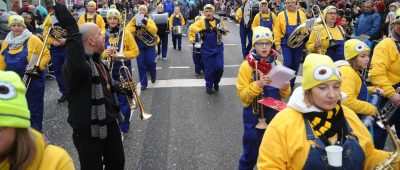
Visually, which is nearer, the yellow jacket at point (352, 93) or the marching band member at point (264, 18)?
the yellow jacket at point (352, 93)

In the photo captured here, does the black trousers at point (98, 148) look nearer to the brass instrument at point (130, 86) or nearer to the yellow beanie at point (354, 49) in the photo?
the brass instrument at point (130, 86)

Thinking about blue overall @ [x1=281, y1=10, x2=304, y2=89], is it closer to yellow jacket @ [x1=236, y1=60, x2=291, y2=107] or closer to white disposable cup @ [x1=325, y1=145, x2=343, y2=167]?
yellow jacket @ [x1=236, y1=60, x2=291, y2=107]

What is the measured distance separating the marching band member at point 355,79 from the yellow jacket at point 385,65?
1.37 ft

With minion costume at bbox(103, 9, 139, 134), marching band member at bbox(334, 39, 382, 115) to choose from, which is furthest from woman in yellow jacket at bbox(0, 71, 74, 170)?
minion costume at bbox(103, 9, 139, 134)

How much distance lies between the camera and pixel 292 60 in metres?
8.59

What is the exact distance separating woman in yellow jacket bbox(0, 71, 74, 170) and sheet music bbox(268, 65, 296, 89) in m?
2.39

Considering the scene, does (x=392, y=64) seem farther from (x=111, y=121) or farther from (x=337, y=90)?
(x=111, y=121)

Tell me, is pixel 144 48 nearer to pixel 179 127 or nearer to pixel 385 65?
pixel 179 127

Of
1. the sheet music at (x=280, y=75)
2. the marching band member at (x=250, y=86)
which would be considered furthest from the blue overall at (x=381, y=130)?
the sheet music at (x=280, y=75)

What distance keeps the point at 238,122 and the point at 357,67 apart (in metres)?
3.08

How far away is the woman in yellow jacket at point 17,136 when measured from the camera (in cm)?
180

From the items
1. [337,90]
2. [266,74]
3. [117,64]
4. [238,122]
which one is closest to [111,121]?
[266,74]

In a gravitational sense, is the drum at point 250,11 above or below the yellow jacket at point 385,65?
above

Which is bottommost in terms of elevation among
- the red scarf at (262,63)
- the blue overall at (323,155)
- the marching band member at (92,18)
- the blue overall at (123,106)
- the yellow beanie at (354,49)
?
the blue overall at (123,106)
